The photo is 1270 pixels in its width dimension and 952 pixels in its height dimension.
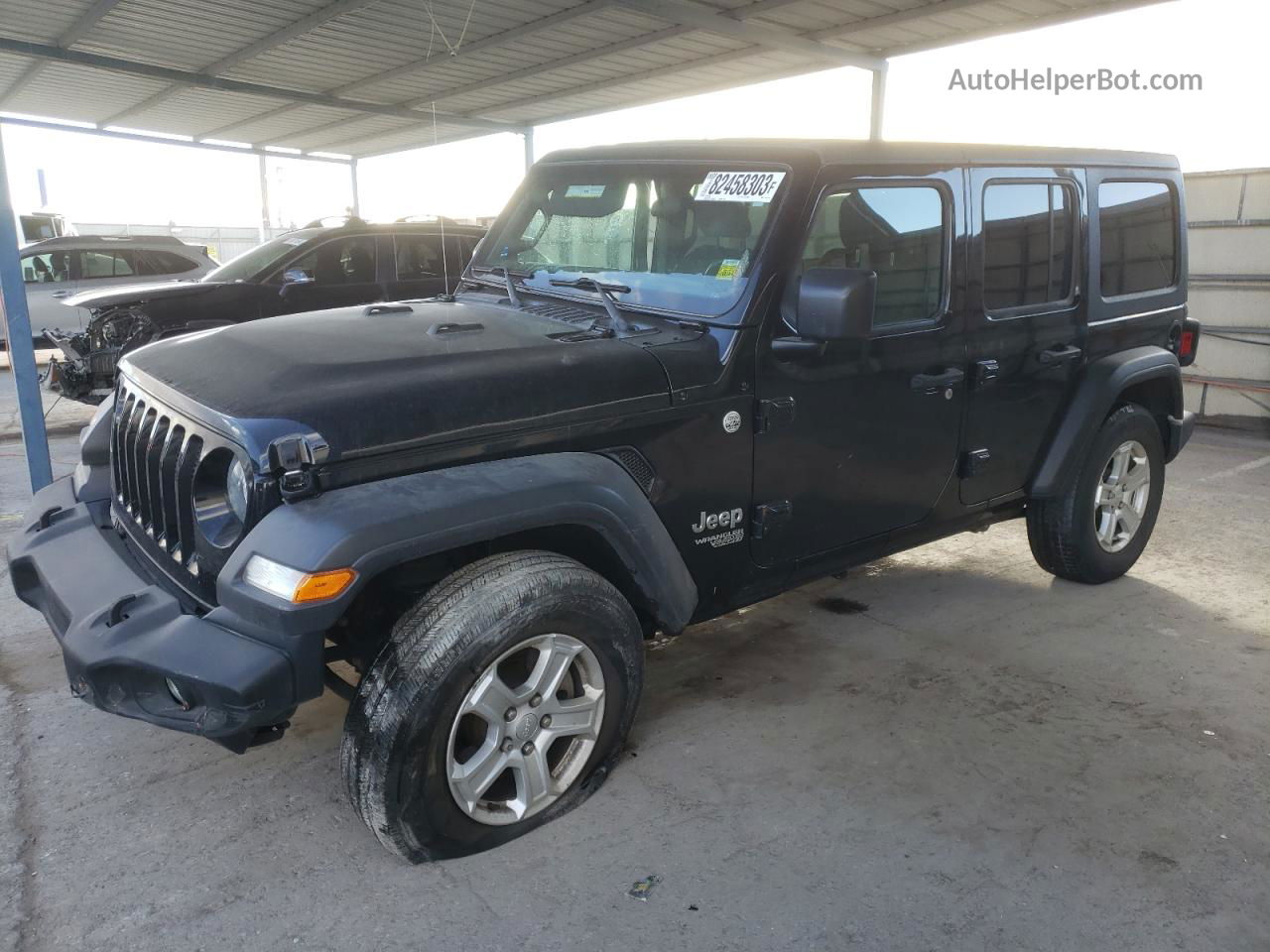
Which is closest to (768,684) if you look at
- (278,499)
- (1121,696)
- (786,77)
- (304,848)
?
(1121,696)

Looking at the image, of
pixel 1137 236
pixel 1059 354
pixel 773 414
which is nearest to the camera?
pixel 773 414

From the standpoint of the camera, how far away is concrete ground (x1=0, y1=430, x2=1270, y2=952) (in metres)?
2.38

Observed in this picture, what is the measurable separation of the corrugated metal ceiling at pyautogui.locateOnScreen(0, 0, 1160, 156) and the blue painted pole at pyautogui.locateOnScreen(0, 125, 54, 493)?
486cm

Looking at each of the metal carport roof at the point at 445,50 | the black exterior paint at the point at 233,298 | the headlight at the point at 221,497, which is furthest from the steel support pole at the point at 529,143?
the headlight at the point at 221,497

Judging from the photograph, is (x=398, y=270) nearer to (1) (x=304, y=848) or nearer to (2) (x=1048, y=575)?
(2) (x=1048, y=575)

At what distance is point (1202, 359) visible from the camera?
9.07m

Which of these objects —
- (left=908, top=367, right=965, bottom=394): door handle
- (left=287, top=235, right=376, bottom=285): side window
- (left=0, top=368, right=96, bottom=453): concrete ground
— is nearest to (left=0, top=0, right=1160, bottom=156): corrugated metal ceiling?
(left=287, top=235, right=376, bottom=285): side window

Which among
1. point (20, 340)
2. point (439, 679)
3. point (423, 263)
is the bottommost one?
point (439, 679)

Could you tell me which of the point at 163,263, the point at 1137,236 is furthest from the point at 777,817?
the point at 163,263

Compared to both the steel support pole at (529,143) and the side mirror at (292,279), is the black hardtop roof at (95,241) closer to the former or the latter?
the side mirror at (292,279)

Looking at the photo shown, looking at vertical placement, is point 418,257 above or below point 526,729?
above

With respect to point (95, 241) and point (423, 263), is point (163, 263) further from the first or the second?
point (423, 263)

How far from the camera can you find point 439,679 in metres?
2.31

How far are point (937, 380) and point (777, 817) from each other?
1.67m
